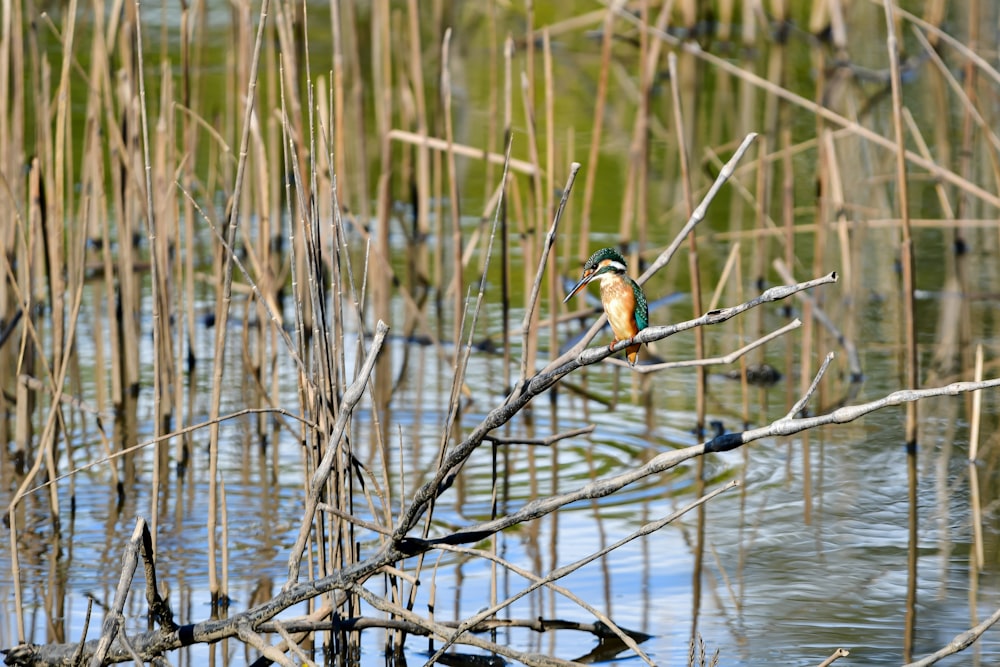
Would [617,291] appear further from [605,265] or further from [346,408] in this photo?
[346,408]

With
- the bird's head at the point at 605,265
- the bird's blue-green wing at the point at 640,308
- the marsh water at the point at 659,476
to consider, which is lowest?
the marsh water at the point at 659,476

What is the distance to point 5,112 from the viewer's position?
4.69m

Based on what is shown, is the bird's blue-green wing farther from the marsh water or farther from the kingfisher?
the marsh water

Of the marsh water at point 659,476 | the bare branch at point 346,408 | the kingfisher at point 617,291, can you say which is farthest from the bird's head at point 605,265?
the bare branch at point 346,408

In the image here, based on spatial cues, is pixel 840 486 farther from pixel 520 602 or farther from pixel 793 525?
pixel 520 602

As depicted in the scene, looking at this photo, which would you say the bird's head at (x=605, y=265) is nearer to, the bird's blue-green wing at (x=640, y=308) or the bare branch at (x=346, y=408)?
the bird's blue-green wing at (x=640, y=308)

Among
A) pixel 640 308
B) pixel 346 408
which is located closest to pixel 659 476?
pixel 640 308

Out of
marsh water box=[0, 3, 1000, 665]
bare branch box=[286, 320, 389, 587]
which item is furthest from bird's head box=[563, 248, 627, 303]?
bare branch box=[286, 320, 389, 587]

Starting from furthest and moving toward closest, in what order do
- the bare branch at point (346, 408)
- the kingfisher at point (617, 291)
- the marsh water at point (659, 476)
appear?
the marsh water at point (659, 476) < the kingfisher at point (617, 291) < the bare branch at point (346, 408)

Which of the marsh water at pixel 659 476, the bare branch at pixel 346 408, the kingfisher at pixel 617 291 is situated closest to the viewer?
the bare branch at pixel 346 408

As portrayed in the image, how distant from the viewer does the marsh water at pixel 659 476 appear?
11.8 ft

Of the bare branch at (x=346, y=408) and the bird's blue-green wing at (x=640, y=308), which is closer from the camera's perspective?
the bare branch at (x=346, y=408)

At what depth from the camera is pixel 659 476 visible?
186 inches

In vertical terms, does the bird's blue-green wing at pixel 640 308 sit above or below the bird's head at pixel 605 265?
below
